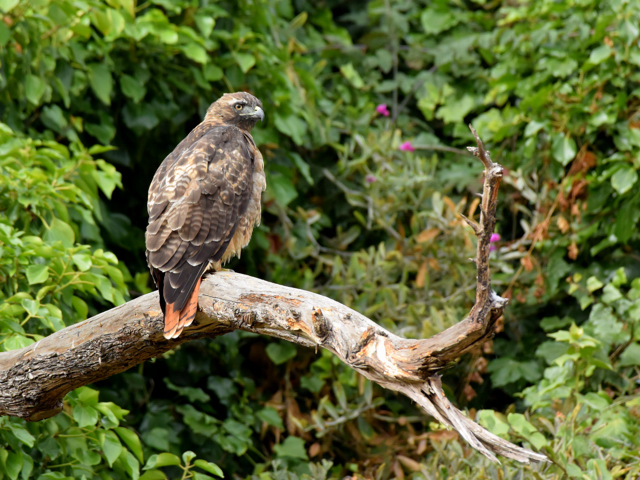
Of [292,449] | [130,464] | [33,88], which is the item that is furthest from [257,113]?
[292,449]

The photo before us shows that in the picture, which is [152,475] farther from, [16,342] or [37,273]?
[37,273]

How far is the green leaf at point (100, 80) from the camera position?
391 cm

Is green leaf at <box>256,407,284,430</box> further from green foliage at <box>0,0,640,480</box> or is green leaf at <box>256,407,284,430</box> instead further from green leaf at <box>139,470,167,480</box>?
green leaf at <box>139,470,167,480</box>

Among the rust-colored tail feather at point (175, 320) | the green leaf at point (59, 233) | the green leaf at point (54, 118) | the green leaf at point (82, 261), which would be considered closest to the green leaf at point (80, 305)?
the green leaf at point (59, 233)

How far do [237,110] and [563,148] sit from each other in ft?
6.25

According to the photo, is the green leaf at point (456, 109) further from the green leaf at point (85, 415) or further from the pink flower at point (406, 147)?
the green leaf at point (85, 415)

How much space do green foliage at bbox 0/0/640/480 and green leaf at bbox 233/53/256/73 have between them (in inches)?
0.7

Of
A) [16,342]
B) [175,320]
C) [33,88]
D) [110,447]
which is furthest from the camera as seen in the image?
[33,88]

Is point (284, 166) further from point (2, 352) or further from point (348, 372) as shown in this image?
point (2, 352)

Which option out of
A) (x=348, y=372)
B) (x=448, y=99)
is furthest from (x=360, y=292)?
(x=448, y=99)

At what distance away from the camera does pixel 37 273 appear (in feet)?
9.11

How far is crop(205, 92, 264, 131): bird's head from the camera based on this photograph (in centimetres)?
377

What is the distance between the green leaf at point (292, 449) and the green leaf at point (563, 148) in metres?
2.19

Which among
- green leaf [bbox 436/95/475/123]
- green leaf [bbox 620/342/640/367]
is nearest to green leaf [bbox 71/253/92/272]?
green leaf [bbox 620/342/640/367]
